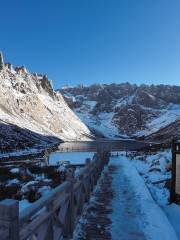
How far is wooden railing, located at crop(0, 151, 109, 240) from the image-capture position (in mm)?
3900

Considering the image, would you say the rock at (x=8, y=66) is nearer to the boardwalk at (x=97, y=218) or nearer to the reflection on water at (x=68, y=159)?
the reflection on water at (x=68, y=159)

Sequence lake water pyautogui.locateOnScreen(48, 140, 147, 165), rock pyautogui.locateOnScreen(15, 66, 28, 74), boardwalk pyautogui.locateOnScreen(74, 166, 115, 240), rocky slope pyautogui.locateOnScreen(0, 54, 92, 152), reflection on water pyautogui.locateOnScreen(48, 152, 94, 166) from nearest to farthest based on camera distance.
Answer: boardwalk pyautogui.locateOnScreen(74, 166, 115, 240)
reflection on water pyautogui.locateOnScreen(48, 152, 94, 166)
lake water pyautogui.locateOnScreen(48, 140, 147, 165)
rocky slope pyautogui.locateOnScreen(0, 54, 92, 152)
rock pyautogui.locateOnScreen(15, 66, 28, 74)

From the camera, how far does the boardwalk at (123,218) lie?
294 inches


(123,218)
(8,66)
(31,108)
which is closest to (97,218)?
(123,218)

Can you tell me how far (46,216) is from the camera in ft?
16.9

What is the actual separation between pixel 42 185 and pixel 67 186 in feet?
40.6

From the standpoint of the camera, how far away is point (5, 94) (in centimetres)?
11812

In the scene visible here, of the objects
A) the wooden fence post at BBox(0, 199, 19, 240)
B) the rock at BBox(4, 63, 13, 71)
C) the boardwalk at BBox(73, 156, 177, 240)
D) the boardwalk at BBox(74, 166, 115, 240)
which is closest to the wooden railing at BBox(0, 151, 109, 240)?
the wooden fence post at BBox(0, 199, 19, 240)

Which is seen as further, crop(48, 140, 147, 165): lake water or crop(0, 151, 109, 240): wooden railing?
crop(48, 140, 147, 165): lake water

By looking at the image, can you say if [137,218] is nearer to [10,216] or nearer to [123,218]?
[123,218]

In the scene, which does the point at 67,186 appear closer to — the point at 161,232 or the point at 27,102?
the point at 161,232

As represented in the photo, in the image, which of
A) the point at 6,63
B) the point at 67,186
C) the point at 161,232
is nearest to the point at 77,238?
the point at 67,186

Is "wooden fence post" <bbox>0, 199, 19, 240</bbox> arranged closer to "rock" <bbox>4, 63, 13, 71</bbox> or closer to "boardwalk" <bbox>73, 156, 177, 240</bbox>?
"boardwalk" <bbox>73, 156, 177, 240</bbox>

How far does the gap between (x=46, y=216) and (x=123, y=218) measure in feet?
14.2
